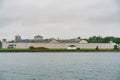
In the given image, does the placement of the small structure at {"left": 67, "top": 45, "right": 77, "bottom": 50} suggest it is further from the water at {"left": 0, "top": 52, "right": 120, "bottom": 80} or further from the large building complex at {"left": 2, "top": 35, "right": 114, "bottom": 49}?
the water at {"left": 0, "top": 52, "right": 120, "bottom": 80}

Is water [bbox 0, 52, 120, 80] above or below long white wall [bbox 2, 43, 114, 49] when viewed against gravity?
below

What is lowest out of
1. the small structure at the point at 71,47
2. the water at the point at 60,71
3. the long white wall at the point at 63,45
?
the water at the point at 60,71

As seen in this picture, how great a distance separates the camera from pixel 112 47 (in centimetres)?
10050

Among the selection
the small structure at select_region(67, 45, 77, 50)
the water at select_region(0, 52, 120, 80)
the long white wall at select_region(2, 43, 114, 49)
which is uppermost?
the long white wall at select_region(2, 43, 114, 49)

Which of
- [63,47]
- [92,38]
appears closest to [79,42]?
[63,47]

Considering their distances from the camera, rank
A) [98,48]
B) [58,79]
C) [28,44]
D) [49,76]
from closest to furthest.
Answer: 1. [58,79]
2. [49,76]
3. [98,48]
4. [28,44]

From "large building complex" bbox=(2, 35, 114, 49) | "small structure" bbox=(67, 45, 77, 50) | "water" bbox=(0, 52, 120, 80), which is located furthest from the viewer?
"large building complex" bbox=(2, 35, 114, 49)

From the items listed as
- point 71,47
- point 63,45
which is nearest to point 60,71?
point 71,47

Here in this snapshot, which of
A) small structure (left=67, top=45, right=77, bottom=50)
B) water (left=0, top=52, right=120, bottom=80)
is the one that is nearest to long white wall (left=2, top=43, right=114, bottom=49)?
small structure (left=67, top=45, right=77, bottom=50)

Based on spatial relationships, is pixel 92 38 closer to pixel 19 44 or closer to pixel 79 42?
pixel 79 42

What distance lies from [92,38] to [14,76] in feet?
309

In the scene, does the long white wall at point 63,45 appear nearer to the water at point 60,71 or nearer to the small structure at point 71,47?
the small structure at point 71,47

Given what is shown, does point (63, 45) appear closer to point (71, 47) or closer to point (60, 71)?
point (71, 47)

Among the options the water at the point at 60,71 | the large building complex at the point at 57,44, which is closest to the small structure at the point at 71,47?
the large building complex at the point at 57,44
